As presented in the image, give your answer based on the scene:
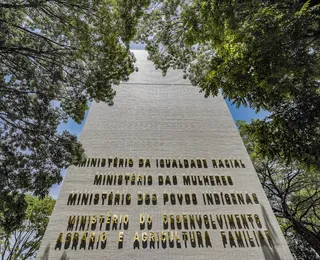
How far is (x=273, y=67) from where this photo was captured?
15.9 ft

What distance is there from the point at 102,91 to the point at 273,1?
594 centimetres

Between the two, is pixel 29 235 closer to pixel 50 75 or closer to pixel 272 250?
pixel 50 75

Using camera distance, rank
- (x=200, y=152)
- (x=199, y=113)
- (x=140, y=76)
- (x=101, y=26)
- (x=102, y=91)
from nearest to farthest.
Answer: (x=101, y=26) < (x=102, y=91) < (x=200, y=152) < (x=199, y=113) < (x=140, y=76)

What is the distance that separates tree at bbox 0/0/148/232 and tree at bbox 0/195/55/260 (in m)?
6.21

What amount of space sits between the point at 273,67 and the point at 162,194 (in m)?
5.57

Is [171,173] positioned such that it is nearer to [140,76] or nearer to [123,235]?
Result: [123,235]

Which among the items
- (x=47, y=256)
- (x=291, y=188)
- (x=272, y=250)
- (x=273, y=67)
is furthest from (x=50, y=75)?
(x=291, y=188)

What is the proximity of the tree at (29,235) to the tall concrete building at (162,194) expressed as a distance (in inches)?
228

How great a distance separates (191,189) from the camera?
7730mm

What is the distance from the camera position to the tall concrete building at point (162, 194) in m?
6.23

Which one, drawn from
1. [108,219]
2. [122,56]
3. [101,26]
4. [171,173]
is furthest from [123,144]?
[101,26]

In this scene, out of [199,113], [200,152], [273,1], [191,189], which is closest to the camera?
[273,1]

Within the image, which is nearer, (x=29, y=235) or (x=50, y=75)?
(x=50, y=75)

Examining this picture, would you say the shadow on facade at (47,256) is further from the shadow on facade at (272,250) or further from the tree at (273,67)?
the tree at (273,67)
